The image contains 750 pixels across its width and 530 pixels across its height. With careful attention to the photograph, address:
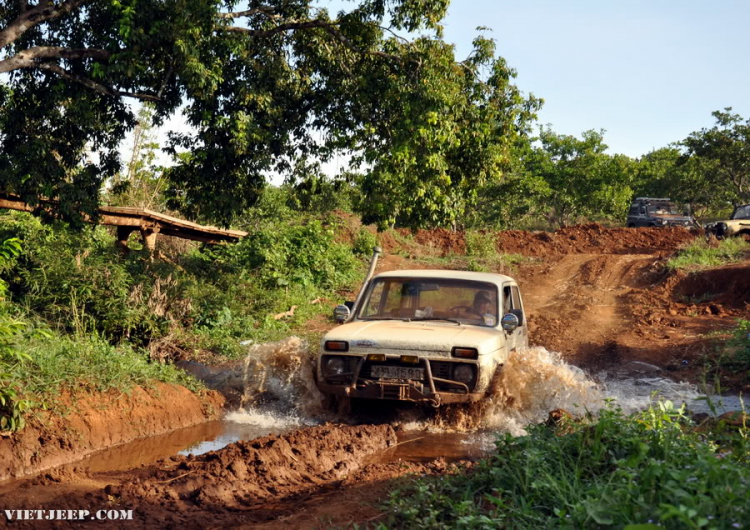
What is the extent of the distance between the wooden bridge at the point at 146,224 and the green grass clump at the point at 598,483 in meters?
8.13

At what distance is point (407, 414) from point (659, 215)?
84.1ft

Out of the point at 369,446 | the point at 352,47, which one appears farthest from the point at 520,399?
the point at 352,47

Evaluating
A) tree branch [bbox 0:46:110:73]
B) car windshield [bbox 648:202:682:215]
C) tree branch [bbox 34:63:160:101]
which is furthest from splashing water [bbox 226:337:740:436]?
car windshield [bbox 648:202:682:215]

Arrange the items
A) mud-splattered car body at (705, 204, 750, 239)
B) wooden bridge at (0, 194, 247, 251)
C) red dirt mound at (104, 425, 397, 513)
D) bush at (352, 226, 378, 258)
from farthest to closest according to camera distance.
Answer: bush at (352, 226, 378, 258)
mud-splattered car body at (705, 204, 750, 239)
wooden bridge at (0, 194, 247, 251)
red dirt mound at (104, 425, 397, 513)

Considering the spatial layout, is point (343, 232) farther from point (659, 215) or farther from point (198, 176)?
point (659, 215)

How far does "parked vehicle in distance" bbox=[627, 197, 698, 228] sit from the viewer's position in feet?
98.8

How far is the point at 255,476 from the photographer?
5.62m

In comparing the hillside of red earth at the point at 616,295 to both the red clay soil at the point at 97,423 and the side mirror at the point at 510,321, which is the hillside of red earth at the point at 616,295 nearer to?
the side mirror at the point at 510,321

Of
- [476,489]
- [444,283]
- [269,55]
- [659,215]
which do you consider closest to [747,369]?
[444,283]

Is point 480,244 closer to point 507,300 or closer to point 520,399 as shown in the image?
point 507,300

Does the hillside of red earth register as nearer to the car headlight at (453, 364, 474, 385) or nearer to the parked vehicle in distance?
the parked vehicle in distance

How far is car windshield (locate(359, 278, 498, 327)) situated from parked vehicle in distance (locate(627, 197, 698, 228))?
78.9 feet

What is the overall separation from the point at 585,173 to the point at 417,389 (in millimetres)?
37322

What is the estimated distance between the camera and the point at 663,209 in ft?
104
